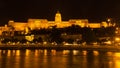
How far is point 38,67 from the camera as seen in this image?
97.3 ft

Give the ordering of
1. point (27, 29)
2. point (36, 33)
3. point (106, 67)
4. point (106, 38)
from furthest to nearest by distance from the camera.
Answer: point (27, 29), point (36, 33), point (106, 38), point (106, 67)

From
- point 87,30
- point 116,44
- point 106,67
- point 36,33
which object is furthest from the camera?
point 36,33

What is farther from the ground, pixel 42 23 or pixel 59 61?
pixel 42 23

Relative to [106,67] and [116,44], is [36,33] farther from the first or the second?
[106,67]

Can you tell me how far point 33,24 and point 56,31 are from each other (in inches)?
619

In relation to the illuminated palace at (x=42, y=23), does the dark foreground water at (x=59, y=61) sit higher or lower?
lower

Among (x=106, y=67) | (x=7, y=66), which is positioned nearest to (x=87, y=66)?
(x=106, y=67)

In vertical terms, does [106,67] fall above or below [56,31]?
below

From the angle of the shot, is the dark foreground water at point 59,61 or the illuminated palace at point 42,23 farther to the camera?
the illuminated palace at point 42,23

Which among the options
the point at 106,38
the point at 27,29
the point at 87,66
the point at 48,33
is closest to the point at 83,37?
the point at 106,38

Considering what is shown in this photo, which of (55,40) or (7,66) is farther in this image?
(55,40)

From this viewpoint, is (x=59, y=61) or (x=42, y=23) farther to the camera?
(x=42, y=23)

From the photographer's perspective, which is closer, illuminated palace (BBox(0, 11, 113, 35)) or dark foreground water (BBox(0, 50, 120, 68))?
dark foreground water (BBox(0, 50, 120, 68))

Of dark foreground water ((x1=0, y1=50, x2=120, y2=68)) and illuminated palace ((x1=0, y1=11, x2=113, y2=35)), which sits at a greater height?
illuminated palace ((x1=0, y1=11, x2=113, y2=35))
